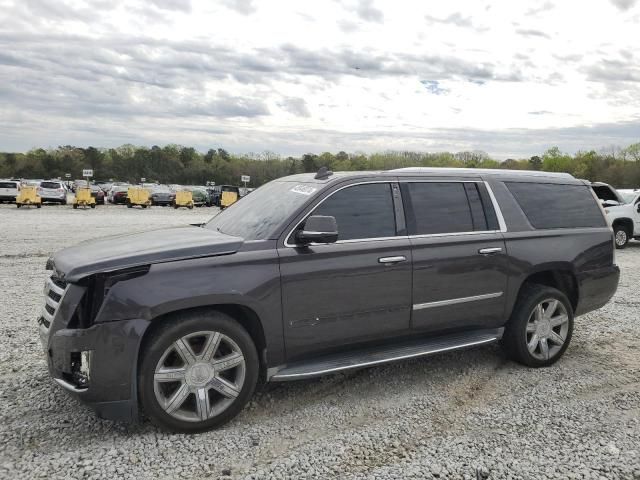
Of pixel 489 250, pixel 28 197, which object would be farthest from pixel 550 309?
pixel 28 197

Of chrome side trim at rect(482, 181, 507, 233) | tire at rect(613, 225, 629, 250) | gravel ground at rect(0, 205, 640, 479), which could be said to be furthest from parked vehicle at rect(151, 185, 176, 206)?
chrome side trim at rect(482, 181, 507, 233)

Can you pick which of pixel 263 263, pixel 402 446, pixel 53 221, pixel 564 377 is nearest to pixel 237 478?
pixel 402 446

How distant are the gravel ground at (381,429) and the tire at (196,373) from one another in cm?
14

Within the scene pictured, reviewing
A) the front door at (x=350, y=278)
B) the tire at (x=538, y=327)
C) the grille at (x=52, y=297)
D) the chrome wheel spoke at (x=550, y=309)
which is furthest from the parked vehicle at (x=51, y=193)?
the chrome wheel spoke at (x=550, y=309)

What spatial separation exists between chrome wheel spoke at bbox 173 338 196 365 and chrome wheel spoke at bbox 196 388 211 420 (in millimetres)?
215

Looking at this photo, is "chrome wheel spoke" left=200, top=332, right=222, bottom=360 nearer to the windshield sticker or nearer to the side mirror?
the side mirror

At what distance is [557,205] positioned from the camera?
525 cm

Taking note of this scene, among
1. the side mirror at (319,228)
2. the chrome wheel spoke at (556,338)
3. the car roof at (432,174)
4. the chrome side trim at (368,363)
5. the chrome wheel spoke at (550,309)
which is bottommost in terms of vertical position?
the chrome wheel spoke at (556,338)

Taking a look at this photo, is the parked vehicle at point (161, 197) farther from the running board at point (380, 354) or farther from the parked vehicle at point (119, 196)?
the running board at point (380, 354)

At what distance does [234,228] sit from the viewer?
14.0 ft

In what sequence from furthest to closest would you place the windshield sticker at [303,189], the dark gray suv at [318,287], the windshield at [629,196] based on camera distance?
the windshield at [629,196] → the windshield sticker at [303,189] → the dark gray suv at [318,287]

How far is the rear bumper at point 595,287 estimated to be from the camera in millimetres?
5230

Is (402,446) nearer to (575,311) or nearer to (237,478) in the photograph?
(237,478)

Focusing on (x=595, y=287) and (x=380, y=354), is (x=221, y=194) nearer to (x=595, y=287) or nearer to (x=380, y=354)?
(x=595, y=287)
